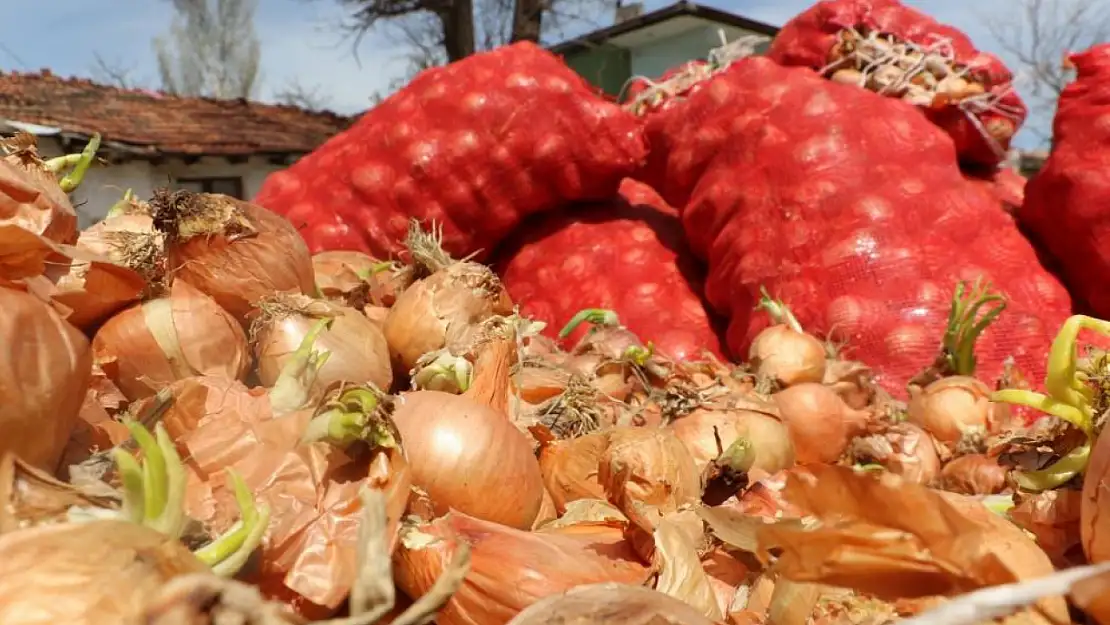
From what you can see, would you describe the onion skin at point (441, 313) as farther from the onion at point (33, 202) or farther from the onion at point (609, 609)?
the onion at point (609, 609)

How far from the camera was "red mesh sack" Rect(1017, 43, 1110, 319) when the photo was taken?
1932mm

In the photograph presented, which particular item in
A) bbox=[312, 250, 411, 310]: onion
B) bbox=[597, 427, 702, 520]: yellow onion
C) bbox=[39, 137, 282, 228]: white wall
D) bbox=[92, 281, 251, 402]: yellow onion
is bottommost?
bbox=[39, 137, 282, 228]: white wall

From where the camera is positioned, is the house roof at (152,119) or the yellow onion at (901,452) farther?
the house roof at (152,119)

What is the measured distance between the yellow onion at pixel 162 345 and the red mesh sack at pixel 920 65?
1.79 metres

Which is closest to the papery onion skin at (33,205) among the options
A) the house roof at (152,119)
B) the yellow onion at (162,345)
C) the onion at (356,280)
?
the yellow onion at (162,345)

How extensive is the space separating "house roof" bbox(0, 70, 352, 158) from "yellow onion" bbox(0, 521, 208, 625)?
263 inches

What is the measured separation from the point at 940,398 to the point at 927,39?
43.3 inches

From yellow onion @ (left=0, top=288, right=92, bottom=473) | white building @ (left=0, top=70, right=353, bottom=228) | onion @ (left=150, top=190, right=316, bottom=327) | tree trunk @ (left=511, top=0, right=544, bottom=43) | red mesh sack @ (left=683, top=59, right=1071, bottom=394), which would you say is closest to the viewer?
yellow onion @ (left=0, top=288, right=92, bottom=473)

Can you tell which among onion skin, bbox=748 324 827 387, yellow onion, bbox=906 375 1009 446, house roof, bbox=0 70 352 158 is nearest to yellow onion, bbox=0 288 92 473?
onion skin, bbox=748 324 827 387

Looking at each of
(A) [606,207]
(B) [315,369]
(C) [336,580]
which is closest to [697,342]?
(A) [606,207]

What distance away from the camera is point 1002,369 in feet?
6.12

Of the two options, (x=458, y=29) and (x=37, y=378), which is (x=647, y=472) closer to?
(x=37, y=378)

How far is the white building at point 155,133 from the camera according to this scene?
22.2 ft

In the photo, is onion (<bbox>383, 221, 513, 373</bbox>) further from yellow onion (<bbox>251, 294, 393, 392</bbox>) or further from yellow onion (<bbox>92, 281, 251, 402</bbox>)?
yellow onion (<bbox>92, 281, 251, 402</bbox>)
